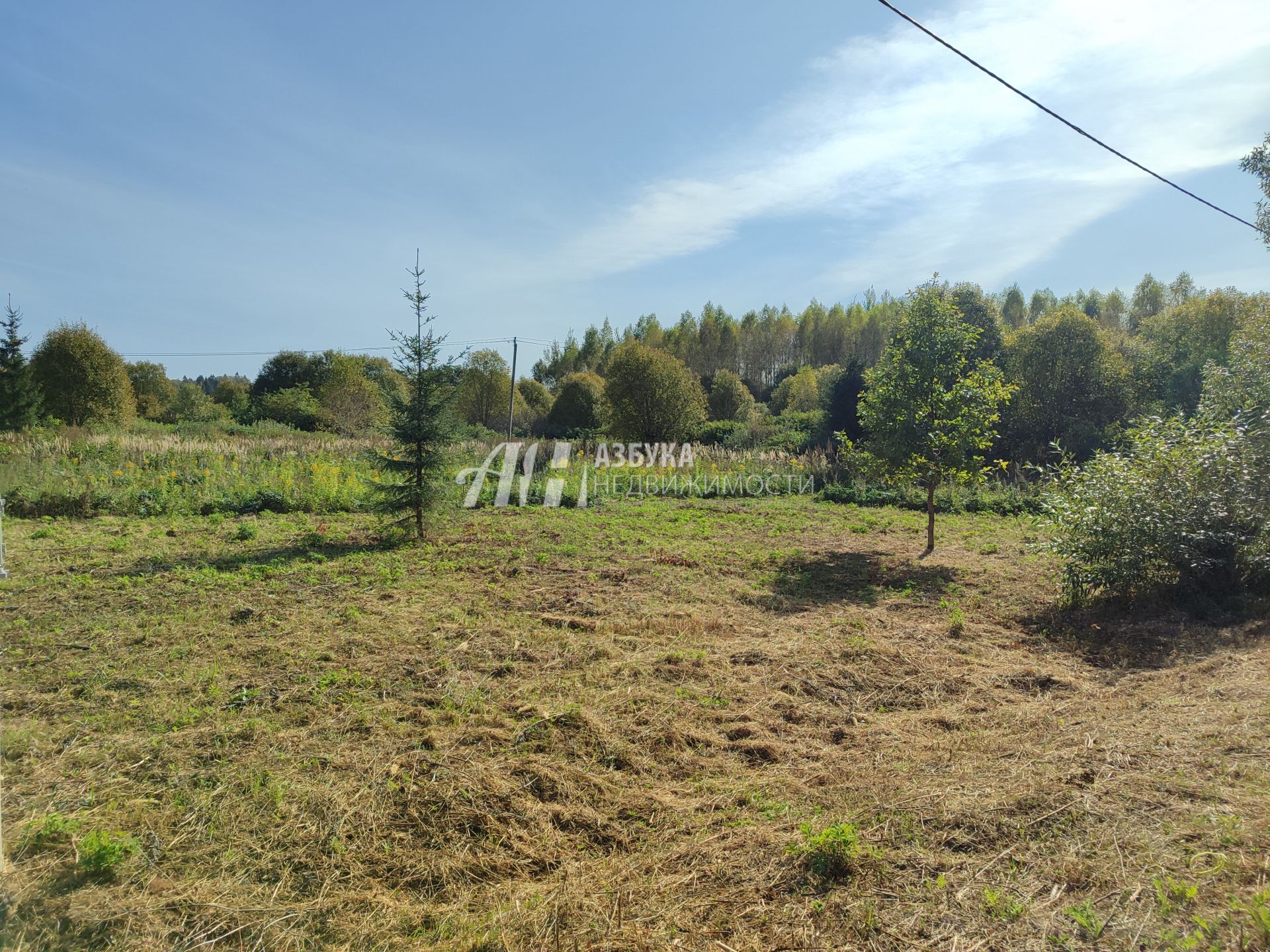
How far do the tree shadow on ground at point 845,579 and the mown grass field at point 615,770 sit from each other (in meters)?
0.20

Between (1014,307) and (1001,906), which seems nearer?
(1001,906)

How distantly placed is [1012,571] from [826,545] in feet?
8.74

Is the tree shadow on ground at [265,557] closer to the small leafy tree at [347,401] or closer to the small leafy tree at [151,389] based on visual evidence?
the small leafy tree at [347,401]

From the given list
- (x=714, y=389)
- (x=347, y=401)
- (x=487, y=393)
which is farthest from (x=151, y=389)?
(x=714, y=389)

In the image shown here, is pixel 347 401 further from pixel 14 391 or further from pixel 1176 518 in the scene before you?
pixel 1176 518

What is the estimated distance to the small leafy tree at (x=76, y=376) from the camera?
21562 millimetres

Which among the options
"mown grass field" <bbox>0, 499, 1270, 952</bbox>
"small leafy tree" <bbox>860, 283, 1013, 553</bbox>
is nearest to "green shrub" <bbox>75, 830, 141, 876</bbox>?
"mown grass field" <bbox>0, 499, 1270, 952</bbox>

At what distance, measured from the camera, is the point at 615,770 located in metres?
3.64

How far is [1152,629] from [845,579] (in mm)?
3140

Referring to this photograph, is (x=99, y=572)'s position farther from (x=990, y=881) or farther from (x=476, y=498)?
(x=990, y=881)

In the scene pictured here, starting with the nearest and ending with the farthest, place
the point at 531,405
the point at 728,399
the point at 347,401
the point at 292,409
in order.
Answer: the point at 347,401 < the point at 292,409 < the point at 728,399 < the point at 531,405

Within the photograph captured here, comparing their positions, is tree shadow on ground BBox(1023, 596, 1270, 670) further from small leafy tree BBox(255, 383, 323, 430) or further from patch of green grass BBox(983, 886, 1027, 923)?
small leafy tree BBox(255, 383, 323, 430)

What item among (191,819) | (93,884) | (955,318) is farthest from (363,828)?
(955,318)

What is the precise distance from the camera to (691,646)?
5.63m
